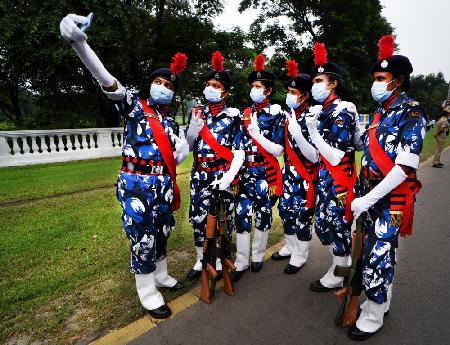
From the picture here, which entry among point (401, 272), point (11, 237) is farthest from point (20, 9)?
point (401, 272)

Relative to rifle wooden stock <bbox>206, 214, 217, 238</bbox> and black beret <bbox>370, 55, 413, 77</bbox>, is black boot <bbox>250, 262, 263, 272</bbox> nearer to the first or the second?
rifle wooden stock <bbox>206, 214, 217, 238</bbox>

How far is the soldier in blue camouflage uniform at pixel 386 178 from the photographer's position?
2508 mm

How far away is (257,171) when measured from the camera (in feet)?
12.4

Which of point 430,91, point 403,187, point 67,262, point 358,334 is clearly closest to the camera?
point 403,187

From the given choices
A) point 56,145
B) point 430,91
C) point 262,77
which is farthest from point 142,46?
point 430,91

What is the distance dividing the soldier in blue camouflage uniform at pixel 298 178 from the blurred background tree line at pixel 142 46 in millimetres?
1825

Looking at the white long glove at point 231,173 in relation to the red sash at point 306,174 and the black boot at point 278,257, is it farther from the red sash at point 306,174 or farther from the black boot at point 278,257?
the black boot at point 278,257

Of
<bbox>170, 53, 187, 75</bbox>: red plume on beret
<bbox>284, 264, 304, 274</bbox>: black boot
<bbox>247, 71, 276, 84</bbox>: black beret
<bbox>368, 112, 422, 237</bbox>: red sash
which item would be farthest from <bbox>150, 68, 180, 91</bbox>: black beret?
<bbox>284, 264, 304, 274</bbox>: black boot

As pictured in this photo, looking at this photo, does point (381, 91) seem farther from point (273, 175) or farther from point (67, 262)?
point (67, 262)

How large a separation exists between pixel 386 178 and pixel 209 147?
175 cm

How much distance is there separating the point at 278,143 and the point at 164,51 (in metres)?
14.6

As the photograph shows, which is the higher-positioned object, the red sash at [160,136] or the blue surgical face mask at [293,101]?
the blue surgical face mask at [293,101]

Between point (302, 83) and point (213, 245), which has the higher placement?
point (302, 83)

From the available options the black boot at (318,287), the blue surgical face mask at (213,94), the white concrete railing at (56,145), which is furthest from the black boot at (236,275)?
the white concrete railing at (56,145)
